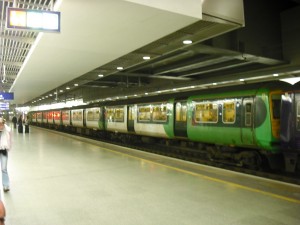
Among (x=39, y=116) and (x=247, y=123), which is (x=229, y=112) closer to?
(x=247, y=123)

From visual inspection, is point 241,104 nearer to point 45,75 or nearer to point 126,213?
point 126,213

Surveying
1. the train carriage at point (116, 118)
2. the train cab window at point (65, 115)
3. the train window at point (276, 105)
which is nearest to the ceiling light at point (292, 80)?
the train window at point (276, 105)

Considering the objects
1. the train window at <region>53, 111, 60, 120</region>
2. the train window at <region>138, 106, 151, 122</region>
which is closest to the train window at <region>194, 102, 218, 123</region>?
the train window at <region>138, 106, 151, 122</region>

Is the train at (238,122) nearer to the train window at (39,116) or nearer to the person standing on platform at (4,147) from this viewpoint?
the person standing on platform at (4,147)

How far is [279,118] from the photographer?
331 inches

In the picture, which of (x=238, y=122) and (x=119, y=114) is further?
(x=119, y=114)

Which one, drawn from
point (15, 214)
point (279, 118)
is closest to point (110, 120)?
point (279, 118)

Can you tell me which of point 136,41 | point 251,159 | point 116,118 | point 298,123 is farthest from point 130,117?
point 298,123

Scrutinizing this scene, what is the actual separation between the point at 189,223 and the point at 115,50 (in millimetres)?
5589

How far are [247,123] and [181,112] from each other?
3.60m

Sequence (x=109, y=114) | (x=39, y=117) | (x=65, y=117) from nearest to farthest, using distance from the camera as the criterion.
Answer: (x=109, y=114) → (x=65, y=117) → (x=39, y=117)

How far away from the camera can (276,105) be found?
8422 mm

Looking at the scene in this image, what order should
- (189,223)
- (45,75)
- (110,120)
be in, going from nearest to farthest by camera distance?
(189,223), (45,75), (110,120)

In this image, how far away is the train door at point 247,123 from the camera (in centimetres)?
871
